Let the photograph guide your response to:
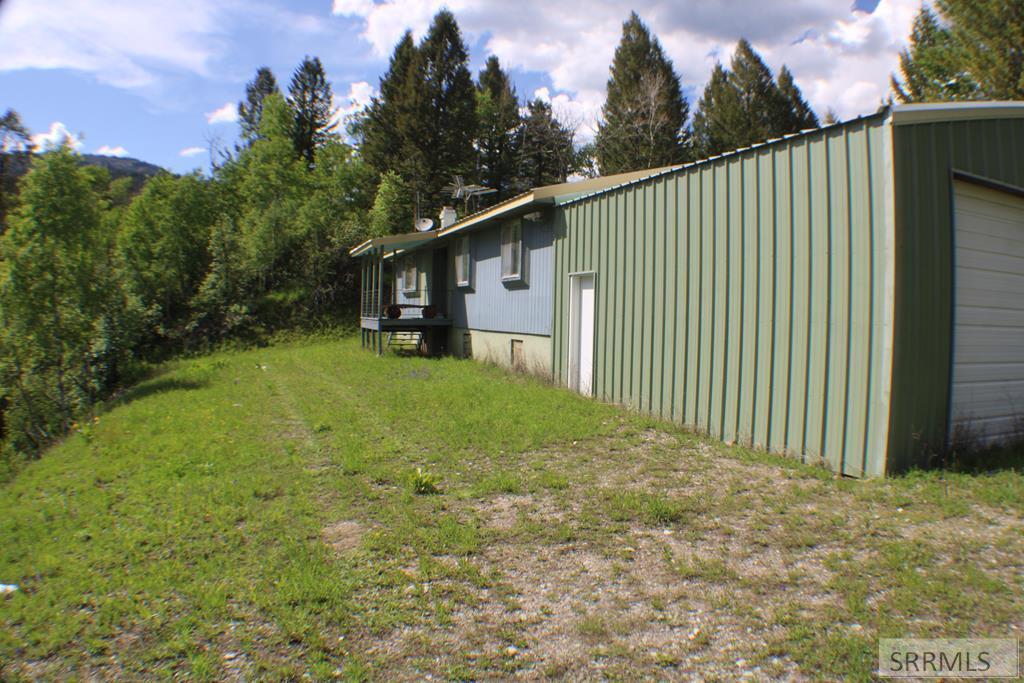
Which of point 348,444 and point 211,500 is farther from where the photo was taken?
point 348,444

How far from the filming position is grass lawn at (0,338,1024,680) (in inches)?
116

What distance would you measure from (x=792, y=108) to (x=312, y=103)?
28.9 meters

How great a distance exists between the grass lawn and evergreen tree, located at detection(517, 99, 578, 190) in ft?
87.7

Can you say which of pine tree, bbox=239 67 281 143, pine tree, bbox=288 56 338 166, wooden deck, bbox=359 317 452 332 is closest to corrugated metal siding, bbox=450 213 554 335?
wooden deck, bbox=359 317 452 332

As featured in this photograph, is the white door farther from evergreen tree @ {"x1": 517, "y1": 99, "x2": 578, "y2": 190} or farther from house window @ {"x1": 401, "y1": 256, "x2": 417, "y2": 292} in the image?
evergreen tree @ {"x1": 517, "y1": 99, "x2": 578, "y2": 190}

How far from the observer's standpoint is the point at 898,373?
501cm

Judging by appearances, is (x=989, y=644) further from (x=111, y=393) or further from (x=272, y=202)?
(x=272, y=202)

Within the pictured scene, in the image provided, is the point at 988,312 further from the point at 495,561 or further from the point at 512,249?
the point at 512,249

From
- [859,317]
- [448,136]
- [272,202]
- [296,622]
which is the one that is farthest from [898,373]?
[448,136]

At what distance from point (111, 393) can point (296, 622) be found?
15631mm

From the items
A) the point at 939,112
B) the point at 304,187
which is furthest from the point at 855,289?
the point at 304,187

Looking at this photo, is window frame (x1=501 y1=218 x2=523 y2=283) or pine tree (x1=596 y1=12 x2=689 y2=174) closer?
window frame (x1=501 y1=218 x2=523 y2=283)

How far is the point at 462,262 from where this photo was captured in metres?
15.3

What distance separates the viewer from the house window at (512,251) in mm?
11914
